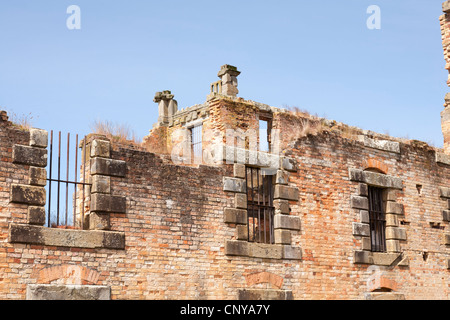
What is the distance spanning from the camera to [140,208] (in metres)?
13.0

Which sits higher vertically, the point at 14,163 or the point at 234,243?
the point at 14,163

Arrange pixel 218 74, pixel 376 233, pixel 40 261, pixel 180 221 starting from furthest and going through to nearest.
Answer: pixel 218 74, pixel 376 233, pixel 180 221, pixel 40 261

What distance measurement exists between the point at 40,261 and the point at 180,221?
120 inches

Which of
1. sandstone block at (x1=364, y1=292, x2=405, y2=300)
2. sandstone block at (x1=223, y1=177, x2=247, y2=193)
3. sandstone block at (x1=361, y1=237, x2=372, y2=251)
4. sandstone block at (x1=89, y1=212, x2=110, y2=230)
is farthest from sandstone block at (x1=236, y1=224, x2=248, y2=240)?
sandstone block at (x1=364, y1=292, x2=405, y2=300)

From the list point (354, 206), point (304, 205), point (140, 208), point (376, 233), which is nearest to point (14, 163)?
point (140, 208)

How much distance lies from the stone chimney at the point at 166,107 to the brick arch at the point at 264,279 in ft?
28.8

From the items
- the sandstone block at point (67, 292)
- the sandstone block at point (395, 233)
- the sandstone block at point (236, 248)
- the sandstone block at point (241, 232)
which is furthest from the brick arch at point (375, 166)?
the sandstone block at point (67, 292)

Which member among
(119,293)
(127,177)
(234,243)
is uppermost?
(127,177)

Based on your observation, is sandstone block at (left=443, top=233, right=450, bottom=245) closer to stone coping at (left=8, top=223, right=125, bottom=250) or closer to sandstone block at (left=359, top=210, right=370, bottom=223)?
sandstone block at (left=359, top=210, right=370, bottom=223)

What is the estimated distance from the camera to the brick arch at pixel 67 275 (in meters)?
11.5

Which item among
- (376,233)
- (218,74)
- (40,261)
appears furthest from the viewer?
(218,74)

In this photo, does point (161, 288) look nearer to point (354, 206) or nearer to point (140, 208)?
point (140, 208)

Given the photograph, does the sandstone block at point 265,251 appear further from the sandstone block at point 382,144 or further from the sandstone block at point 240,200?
the sandstone block at point 382,144

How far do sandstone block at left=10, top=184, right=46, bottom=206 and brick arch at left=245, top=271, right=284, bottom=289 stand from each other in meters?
4.80
